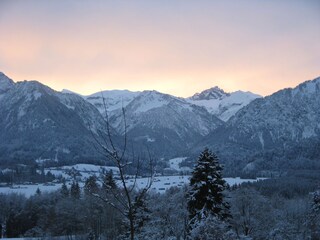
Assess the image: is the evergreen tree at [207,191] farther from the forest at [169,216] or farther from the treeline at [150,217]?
the treeline at [150,217]

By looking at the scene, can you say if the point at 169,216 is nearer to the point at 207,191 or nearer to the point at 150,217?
the point at 150,217

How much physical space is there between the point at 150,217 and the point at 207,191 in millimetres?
21788

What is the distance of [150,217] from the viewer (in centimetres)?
5350

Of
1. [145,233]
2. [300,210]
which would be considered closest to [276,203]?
[300,210]

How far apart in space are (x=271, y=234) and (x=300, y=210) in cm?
3421

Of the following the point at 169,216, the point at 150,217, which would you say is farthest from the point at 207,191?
the point at 150,217

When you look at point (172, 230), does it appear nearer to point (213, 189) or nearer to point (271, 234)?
point (271, 234)

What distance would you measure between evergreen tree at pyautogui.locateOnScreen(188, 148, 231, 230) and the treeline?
5.48ft

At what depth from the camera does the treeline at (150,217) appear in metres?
51.9

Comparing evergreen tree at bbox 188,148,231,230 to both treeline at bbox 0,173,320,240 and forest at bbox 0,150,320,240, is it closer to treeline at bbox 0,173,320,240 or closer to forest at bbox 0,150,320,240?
forest at bbox 0,150,320,240

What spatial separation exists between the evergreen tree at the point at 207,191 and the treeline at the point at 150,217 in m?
1.67

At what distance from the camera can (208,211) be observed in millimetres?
32250

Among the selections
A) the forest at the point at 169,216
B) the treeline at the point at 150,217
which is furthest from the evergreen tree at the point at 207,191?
the treeline at the point at 150,217

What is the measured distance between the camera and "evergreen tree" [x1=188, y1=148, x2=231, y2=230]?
3288 centimetres
